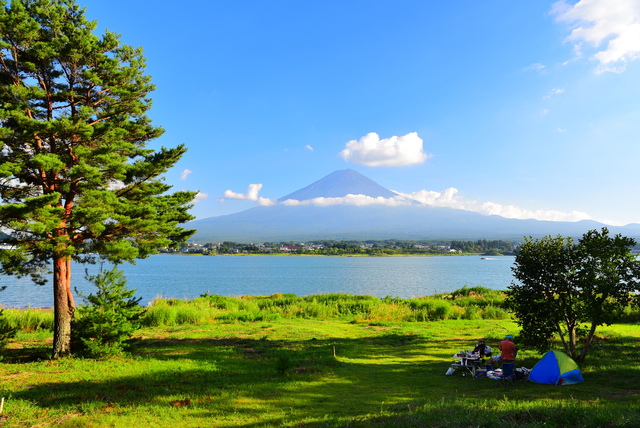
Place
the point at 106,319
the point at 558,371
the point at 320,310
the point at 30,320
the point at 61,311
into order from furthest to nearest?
1. the point at 320,310
2. the point at 30,320
3. the point at 61,311
4. the point at 106,319
5. the point at 558,371

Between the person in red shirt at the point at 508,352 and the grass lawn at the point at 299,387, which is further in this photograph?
the person in red shirt at the point at 508,352

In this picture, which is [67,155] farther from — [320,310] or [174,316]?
[320,310]

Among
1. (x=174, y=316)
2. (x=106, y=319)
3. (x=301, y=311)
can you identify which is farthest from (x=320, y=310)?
(x=106, y=319)

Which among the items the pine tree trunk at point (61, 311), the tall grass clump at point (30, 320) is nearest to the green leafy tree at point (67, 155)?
A: the pine tree trunk at point (61, 311)

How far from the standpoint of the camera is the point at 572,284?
374 inches

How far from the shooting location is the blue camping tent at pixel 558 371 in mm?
8266

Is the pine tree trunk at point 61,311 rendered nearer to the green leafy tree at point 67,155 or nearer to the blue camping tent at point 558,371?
the green leafy tree at point 67,155

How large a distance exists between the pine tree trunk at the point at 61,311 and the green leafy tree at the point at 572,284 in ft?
38.2

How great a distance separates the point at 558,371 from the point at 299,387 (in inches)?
217

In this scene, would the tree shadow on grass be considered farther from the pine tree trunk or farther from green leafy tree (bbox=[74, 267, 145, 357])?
the pine tree trunk

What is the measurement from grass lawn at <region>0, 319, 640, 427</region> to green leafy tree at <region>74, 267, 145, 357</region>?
0.45 meters

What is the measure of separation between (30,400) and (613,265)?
12325mm

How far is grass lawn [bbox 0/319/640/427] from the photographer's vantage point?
18.9 ft

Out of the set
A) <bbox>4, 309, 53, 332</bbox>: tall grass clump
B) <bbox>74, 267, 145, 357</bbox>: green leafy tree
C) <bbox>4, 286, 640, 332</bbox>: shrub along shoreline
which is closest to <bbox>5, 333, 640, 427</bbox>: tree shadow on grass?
<bbox>74, 267, 145, 357</bbox>: green leafy tree
